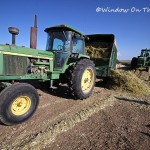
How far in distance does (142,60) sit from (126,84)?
10163 mm

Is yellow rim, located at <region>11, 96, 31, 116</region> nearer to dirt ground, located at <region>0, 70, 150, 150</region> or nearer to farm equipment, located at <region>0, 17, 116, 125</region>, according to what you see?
farm equipment, located at <region>0, 17, 116, 125</region>

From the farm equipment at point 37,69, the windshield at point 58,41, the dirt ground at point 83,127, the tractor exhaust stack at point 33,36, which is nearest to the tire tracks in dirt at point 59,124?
the dirt ground at point 83,127

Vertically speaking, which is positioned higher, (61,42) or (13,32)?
(13,32)

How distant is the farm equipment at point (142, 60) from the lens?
673 inches

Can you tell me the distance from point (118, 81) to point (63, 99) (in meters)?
2.96

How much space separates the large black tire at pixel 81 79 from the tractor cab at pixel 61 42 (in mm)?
465

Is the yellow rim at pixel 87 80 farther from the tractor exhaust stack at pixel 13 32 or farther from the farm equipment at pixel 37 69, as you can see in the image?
the tractor exhaust stack at pixel 13 32

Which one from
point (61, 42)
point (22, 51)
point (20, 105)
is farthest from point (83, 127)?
point (61, 42)

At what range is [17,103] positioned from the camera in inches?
174

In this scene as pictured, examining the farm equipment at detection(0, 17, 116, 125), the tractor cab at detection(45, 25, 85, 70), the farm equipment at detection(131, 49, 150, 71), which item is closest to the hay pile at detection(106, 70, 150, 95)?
the farm equipment at detection(0, 17, 116, 125)

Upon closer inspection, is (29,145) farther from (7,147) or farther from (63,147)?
(63,147)

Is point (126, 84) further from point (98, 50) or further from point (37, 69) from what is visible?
point (37, 69)

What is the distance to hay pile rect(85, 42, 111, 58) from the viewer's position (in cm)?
939

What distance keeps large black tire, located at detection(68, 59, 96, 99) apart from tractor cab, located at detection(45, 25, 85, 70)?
465 millimetres
